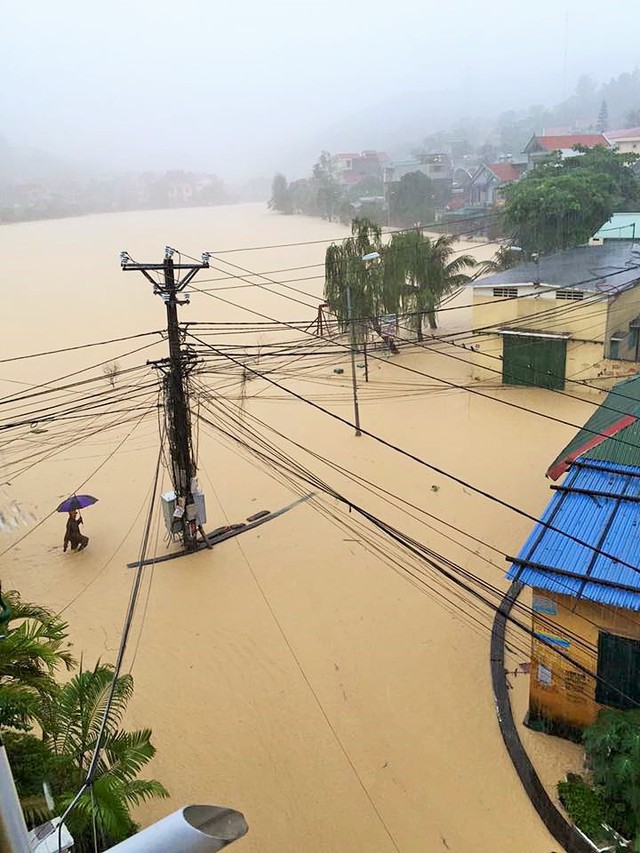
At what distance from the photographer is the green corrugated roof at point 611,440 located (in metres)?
7.30

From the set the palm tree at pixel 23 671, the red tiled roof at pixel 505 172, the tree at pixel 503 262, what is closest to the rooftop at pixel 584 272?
the tree at pixel 503 262

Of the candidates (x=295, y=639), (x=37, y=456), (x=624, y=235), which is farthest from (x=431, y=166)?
(x=295, y=639)

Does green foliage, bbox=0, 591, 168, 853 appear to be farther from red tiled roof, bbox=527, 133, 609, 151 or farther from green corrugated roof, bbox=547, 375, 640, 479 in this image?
red tiled roof, bbox=527, 133, 609, 151

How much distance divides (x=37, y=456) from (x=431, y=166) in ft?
186

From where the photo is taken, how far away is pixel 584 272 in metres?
16.7

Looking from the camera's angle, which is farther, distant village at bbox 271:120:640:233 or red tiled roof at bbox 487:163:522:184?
red tiled roof at bbox 487:163:522:184

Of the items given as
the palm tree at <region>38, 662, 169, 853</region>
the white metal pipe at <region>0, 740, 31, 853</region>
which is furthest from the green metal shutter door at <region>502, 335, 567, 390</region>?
the white metal pipe at <region>0, 740, 31, 853</region>

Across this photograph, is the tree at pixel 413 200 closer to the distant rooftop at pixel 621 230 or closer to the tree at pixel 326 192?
the tree at pixel 326 192

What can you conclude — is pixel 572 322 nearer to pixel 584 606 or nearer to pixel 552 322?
pixel 552 322

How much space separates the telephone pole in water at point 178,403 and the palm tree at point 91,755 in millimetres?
4345

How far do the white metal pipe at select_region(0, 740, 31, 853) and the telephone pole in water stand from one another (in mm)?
6343

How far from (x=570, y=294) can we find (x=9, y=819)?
15.5m

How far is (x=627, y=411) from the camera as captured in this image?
8.48 meters

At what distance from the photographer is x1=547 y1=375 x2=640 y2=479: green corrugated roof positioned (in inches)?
287
